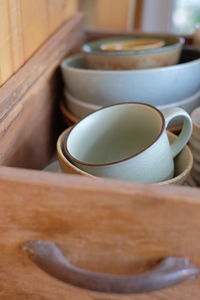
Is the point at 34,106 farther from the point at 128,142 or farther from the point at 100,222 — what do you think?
the point at 100,222

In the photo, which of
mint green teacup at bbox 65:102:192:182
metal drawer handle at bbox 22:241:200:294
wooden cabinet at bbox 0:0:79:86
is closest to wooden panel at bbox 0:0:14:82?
wooden cabinet at bbox 0:0:79:86

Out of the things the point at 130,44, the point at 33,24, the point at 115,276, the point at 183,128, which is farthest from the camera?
the point at 130,44

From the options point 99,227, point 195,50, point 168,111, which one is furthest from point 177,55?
point 99,227

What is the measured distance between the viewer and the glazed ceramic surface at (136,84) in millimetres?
588

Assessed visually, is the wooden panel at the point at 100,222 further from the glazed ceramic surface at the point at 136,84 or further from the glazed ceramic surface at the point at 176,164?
the glazed ceramic surface at the point at 136,84

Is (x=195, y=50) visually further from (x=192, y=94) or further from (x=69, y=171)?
(x=69, y=171)

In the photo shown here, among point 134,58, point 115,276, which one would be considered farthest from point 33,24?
point 115,276

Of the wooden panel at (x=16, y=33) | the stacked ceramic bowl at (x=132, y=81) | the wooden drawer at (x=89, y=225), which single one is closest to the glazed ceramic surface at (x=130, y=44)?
the stacked ceramic bowl at (x=132, y=81)

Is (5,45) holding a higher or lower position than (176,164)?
higher

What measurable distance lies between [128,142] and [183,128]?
10 centimetres

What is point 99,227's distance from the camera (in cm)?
40

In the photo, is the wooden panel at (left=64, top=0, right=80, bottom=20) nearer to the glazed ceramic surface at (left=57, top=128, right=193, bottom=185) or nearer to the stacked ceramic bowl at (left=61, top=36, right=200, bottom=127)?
the stacked ceramic bowl at (left=61, top=36, right=200, bottom=127)

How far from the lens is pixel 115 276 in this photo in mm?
397

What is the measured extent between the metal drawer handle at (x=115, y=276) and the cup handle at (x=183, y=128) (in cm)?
15
